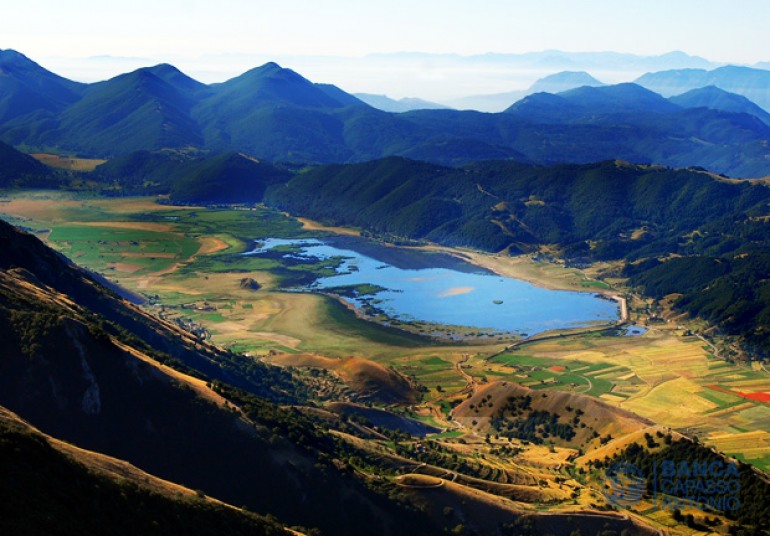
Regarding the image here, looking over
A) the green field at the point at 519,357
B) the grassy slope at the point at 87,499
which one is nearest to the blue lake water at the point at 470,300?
the green field at the point at 519,357

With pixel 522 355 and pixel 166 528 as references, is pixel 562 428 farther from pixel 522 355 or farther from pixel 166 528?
pixel 166 528

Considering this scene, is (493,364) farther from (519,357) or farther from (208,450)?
(208,450)

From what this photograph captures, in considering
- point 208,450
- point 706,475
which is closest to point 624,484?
point 706,475

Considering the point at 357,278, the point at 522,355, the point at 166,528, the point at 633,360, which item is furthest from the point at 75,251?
the point at 166,528

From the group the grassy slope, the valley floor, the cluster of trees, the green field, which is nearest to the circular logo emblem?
the cluster of trees

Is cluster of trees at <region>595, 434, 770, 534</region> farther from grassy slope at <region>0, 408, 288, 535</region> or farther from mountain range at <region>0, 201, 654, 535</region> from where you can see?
grassy slope at <region>0, 408, 288, 535</region>

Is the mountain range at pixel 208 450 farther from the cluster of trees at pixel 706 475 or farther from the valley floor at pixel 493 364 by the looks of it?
the cluster of trees at pixel 706 475

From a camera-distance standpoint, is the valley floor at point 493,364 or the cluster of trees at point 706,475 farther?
the valley floor at point 493,364
